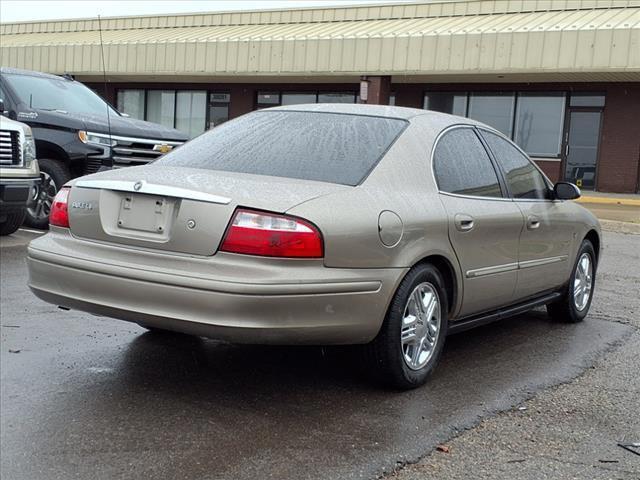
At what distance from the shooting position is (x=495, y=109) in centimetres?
2306

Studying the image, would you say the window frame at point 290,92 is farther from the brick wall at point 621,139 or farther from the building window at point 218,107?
the brick wall at point 621,139

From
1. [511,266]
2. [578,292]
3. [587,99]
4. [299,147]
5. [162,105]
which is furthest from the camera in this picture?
[162,105]

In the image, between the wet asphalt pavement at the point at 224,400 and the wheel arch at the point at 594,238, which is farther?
the wheel arch at the point at 594,238

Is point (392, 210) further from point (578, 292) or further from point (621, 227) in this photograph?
point (621, 227)

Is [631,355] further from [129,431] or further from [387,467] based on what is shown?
[129,431]

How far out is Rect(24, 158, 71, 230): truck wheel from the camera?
930cm

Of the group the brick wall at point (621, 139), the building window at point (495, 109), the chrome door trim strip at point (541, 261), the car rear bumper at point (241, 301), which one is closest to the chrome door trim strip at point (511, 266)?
the chrome door trim strip at point (541, 261)

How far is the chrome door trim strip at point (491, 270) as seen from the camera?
4457 millimetres

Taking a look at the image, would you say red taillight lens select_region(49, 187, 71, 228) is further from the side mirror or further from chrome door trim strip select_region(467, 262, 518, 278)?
the side mirror

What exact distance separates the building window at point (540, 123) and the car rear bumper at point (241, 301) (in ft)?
63.7

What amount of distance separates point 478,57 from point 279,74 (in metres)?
6.40

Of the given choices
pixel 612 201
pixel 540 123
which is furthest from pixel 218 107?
pixel 612 201

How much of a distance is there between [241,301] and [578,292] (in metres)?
3.51

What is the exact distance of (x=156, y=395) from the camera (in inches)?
154
